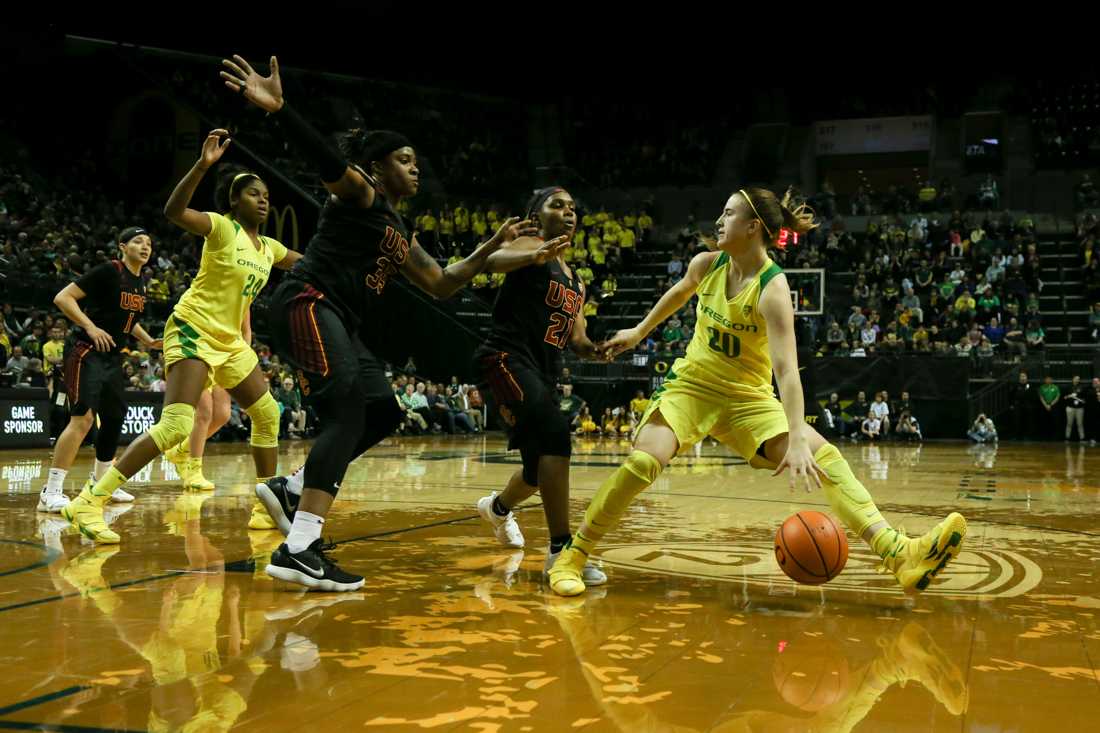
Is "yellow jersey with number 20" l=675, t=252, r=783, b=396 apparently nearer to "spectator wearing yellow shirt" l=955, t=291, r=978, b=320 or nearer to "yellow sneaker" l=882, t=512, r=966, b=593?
"yellow sneaker" l=882, t=512, r=966, b=593

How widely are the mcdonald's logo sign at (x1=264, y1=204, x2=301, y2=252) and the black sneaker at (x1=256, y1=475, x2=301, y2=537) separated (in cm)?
1903

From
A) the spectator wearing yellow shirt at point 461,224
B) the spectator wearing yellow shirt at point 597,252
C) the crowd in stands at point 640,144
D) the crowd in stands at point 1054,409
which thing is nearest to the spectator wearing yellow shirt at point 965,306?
the crowd in stands at point 1054,409

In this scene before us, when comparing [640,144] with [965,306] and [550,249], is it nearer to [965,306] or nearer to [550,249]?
[965,306]

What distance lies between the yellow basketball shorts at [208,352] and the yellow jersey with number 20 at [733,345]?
2.97m

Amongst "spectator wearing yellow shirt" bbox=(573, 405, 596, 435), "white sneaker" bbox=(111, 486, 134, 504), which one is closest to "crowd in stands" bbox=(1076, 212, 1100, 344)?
"spectator wearing yellow shirt" bbox=(573, 405, 596, 435)

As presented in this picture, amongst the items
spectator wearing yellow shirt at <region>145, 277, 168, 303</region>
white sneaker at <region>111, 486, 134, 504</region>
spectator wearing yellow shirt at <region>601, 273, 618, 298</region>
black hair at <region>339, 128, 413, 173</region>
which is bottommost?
white sneaker at <region>111, 486, 134, 504</region>

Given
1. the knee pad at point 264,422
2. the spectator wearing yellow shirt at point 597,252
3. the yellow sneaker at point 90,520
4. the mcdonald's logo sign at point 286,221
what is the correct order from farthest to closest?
the spectator wearing yellow shirt at point 597,252 → the mcdonald's logo sign at point 286,221 → the knee pad at point 264,422 → the yellow sneaker at point 90,520

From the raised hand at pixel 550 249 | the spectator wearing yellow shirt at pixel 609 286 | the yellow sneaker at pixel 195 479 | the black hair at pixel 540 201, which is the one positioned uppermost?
the spectator wearing yellow shirt at pixel 609 286

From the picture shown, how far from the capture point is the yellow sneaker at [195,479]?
8547 mm

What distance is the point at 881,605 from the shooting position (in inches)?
166

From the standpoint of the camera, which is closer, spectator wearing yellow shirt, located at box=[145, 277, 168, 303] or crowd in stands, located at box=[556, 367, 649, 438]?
spectator wearing yellow shirt, located at box=[145, 277, 168, 303]

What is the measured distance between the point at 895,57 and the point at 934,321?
43.5ft

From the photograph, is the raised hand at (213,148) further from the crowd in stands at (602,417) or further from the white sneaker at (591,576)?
the crowd in stands at (602,417)

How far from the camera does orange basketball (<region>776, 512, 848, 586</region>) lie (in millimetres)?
Result: 4281
